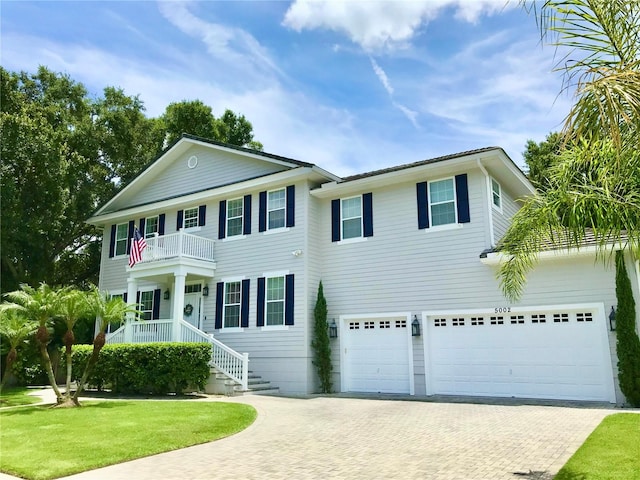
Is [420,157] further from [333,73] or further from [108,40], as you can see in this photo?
[108,40]

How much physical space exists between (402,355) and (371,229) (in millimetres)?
4055

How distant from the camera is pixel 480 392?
13.9 metres

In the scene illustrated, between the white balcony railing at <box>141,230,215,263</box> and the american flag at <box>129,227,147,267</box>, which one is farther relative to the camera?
the american flag at <box>129,227,147,267</box>

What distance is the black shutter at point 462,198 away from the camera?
583 inches

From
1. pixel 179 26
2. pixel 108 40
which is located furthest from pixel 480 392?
pixel 108 40

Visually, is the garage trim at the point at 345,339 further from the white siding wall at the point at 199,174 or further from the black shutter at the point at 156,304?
the black shutter at the point at 156,304

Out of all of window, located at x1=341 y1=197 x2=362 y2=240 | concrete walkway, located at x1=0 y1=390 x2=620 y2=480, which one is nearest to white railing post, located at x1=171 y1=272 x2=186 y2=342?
window, located at x1=341 y1=197 x2=362 y2=240

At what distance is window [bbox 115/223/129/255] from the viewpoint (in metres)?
21.9

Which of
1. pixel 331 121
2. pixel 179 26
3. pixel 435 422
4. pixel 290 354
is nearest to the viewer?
pixel 435 422

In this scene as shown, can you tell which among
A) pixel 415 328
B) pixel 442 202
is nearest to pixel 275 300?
pixel 415 328

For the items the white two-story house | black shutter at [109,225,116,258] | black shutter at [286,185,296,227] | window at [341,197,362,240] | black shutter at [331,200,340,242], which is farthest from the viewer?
black shutter at [109,225,116,258]

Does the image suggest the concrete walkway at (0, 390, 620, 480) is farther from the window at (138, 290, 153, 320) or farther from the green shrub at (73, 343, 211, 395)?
the window at (138, 290, 153, 320)

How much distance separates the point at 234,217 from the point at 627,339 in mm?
12917

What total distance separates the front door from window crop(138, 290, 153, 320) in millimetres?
1739
